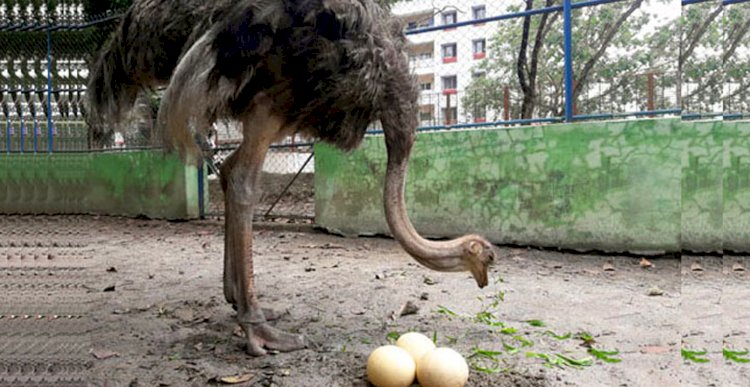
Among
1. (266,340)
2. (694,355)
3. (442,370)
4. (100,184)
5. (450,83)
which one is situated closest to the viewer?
(442,370)

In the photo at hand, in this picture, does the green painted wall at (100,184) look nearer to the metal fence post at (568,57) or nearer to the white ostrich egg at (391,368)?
the metal fence post at (568,57)

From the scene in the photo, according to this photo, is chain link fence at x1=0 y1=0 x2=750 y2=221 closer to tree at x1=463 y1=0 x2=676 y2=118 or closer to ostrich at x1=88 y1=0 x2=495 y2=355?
tree at x1=463 y1=0 x2=676 y2=118

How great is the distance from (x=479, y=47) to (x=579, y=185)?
2187 millimetres

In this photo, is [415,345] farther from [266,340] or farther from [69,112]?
[69,112]

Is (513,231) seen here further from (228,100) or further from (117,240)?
(117,240)

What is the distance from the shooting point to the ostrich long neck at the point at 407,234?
3205 mm

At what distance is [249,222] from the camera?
10.3ft

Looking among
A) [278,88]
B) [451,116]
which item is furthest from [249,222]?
[451,116]

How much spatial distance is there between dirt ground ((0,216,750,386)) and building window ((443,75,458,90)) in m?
2.45

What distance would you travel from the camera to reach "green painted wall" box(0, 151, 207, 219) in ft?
26.9

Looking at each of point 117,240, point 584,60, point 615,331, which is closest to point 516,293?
point 615,331

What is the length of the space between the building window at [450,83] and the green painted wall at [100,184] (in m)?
3.63

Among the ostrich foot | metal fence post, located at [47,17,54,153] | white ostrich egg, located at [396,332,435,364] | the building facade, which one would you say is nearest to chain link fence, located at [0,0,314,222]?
metal fence post, located at [47,17,54,153]

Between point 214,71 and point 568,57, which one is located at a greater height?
point 568,57
